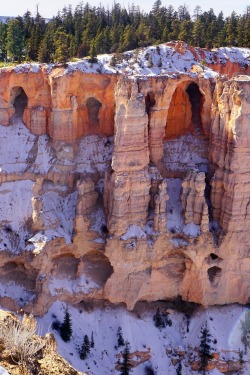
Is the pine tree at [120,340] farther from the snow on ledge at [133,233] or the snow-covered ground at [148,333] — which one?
the snow on ledge at [133,233]

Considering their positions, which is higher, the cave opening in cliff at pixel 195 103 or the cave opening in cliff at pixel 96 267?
the cave opening in cliff at pixel 195 103

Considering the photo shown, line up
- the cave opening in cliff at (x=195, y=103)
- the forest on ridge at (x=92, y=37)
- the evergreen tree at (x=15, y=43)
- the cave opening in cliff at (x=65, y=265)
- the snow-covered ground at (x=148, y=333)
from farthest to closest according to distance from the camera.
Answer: the evergreen tree at (x=15, y=43)
the forest on ridge at (x=92, y=37)
the cave opening in cliff at (x=195, y=103)
the cave opening in cliff at (x=65, y=265)
the snow-covered ground at (x=148, y=333)

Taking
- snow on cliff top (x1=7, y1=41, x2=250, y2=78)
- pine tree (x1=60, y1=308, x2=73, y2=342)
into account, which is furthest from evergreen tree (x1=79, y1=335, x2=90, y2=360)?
snow on cliff top (x1=7, y1=41, x2=250, y2=78)

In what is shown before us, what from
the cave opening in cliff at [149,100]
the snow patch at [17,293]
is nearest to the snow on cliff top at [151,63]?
the cave opening in cliff at [149,100]

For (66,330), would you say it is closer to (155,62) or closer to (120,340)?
(120,340)

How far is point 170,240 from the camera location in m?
31.7

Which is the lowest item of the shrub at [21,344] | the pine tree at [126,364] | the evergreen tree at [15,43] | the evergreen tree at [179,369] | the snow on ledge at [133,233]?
the evergreen tree at [179,369]

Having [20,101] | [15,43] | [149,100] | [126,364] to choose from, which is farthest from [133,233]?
[15,43]

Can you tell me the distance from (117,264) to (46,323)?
5973mm

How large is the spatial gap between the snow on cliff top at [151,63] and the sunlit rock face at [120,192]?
0.64 metres

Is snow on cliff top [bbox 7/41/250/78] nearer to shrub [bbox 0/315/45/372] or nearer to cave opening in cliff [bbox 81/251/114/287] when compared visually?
cave opening in cliff [bbox 81/251/114/287]

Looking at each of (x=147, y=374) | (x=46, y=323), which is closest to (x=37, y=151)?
(x=46, y=323)

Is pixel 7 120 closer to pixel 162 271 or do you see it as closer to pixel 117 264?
pixel 117 264

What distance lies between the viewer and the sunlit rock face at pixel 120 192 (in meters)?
30.4
